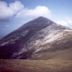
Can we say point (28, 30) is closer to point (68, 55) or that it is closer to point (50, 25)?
point (50, 25)

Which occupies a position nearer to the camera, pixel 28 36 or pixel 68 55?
pixel 68 55

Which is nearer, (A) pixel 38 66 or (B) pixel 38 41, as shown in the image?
(A) pixel 38 66

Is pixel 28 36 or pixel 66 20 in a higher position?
pixel 66 20

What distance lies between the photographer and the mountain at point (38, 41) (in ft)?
12.8

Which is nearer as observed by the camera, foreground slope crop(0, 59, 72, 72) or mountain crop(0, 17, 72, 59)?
foreground slope crop(0, 59, 72, 72)

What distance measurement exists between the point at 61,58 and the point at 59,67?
19 centimetres

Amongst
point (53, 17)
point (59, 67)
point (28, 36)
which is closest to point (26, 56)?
point (28, 36)

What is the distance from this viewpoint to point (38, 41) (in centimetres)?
403

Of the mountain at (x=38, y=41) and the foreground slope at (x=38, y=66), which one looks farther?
the mountain at (x=38, y=41)

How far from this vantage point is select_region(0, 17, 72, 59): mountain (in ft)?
12.8

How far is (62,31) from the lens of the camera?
13.1 ft

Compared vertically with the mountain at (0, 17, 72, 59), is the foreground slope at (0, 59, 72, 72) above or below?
below

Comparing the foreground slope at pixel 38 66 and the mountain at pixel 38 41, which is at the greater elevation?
the mountain at pixel 38 41

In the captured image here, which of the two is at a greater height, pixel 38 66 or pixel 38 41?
pixel 38 41
